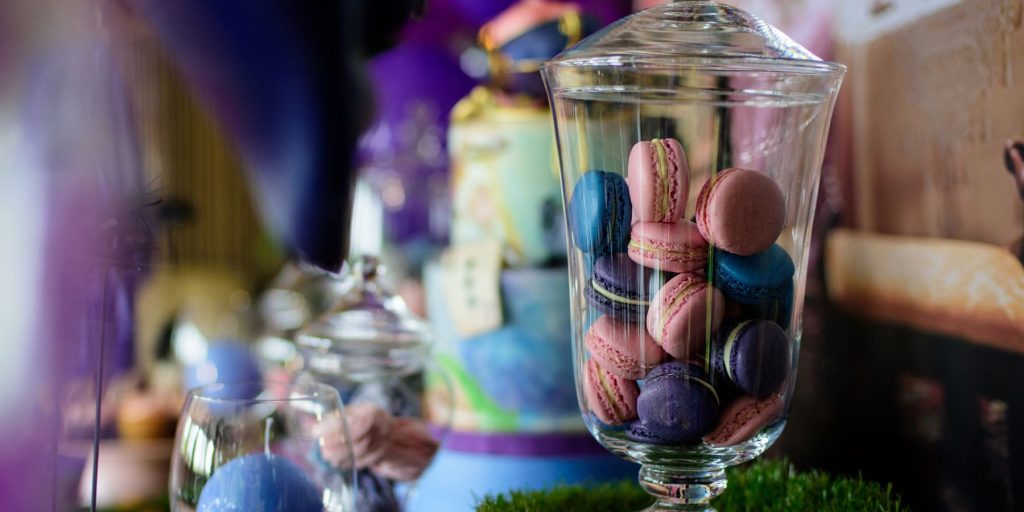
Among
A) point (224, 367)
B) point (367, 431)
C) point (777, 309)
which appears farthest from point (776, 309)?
point (224, 367)

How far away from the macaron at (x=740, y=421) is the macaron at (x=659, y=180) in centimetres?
10

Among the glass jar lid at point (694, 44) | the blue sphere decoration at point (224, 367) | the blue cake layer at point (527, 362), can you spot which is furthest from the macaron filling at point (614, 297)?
the blue sphere decoration at point (224, 367)

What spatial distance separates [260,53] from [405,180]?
0.66 meters

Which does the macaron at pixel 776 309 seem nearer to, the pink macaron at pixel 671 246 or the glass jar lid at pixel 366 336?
the pink macaron at pixel 671 246

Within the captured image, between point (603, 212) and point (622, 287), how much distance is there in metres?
0.04

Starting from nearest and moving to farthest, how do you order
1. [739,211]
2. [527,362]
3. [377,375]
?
[739,211], [377,375], [527,362]

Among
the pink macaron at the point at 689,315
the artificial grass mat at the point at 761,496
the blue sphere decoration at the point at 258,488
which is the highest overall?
the pink macaron at the point at 689,315

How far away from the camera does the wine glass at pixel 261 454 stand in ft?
1.94

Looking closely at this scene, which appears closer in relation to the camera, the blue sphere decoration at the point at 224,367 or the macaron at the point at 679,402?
the macaron at the point at 679,402

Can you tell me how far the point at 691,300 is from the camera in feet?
1.72

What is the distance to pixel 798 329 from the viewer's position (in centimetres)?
57

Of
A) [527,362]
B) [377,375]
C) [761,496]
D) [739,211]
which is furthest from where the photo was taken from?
[527,362]

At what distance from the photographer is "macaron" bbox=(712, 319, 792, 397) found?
525 millimetres

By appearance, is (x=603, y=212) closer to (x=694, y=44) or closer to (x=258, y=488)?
(x=694, y=44)
